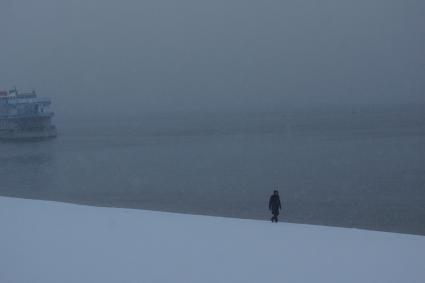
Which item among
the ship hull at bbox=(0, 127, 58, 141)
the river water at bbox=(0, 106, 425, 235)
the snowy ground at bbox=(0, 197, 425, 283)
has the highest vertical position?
the ship hull at bbox=(0, 127, 58, 141)

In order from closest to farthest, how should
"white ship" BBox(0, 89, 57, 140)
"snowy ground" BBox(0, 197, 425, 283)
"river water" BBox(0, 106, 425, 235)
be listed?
"snowy ground" BBox(0, 197, 425, 283) < "river water" BBox(0, 106, 425, 235) < "white ship" BBox(0, 89, 57, 140)

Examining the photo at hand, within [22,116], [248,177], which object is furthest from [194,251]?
[22,116]

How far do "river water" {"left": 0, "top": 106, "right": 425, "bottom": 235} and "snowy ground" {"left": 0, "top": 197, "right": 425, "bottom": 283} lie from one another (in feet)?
44.7

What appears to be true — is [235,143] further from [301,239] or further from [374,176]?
[301,239]

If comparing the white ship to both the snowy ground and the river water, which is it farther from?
the snowy ground

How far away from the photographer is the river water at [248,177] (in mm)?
21938

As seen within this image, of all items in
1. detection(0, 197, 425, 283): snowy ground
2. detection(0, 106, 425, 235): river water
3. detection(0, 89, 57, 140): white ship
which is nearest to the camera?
detection(0, 197, 425, 283): snowy ground

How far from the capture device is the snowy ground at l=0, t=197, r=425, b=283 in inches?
179

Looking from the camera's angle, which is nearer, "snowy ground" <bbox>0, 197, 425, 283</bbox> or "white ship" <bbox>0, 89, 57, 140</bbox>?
"snowy ground" <bbox>0, 197, 425, 283</bbox>

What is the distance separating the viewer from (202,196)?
25.7 metres

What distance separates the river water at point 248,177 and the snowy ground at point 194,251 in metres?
13.6

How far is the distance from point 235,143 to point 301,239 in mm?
49781

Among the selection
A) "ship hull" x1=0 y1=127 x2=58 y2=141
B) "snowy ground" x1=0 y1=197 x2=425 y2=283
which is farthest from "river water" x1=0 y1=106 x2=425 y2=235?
"snowy ground" x1=0 y1=197 x2=425 y2=283

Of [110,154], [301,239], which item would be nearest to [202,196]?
[301,239]
